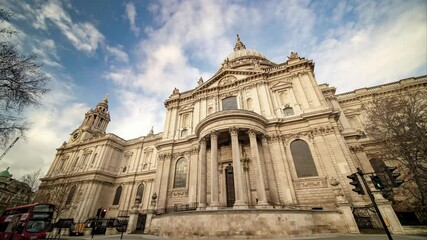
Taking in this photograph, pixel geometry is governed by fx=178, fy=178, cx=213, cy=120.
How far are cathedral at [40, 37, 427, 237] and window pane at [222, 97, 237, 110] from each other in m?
0.15

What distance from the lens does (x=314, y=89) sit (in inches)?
779

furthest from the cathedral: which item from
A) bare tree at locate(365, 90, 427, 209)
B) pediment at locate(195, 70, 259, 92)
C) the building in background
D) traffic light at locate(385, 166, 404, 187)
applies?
the building in background

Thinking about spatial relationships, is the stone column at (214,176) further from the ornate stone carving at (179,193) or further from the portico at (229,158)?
the ornate stone carving at (179,193)

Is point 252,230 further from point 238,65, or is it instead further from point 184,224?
point 238,65

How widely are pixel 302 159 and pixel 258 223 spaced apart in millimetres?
8651

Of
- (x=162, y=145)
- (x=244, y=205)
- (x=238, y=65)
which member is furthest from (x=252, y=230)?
(x=238, y=65)

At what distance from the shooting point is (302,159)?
16.8 m

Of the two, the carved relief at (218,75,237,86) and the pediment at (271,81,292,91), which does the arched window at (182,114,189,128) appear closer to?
the carved relief at (218,75,237,86)

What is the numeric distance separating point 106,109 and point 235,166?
4550cm

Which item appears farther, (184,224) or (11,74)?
(184,224)

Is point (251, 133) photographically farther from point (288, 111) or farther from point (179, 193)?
point (179, 193)

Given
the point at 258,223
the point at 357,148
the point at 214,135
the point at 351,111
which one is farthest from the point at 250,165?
the point at 351,111

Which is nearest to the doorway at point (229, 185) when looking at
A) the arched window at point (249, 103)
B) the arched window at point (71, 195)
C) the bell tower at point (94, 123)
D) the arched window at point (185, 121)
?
the arched window at point (249, 103)

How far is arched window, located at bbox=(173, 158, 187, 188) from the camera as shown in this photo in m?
20.4
